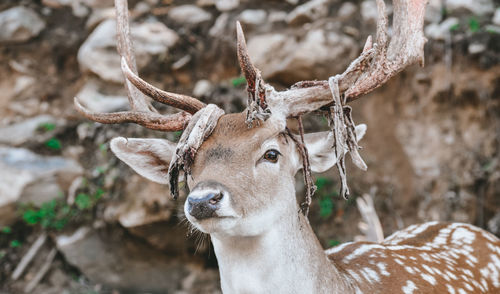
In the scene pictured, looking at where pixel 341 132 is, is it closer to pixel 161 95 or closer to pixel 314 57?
pixel 161 95

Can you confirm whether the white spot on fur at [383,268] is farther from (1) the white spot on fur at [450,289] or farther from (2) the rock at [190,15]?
(2) the rock at [190,15]

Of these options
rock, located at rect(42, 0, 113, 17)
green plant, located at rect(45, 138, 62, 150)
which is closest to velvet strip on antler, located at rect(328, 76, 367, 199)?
green plant, located at rect(45, 138, 62, 150)

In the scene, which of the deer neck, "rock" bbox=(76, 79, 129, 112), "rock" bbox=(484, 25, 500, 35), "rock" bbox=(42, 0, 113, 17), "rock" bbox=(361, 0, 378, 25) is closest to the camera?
the deer neck

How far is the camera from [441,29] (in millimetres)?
4930

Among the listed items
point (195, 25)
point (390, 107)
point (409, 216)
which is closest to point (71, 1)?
point (195, 25)

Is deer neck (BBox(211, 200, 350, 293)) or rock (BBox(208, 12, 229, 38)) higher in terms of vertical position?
deer neck (BBox(211, 200, 350, 293))

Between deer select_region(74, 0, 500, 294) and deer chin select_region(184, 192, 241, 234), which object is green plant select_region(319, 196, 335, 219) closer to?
deer select_region(74, 0, 500, 294)

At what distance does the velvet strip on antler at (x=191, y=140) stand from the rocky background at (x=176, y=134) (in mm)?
2871

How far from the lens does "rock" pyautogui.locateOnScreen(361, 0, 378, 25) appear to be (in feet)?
16.8

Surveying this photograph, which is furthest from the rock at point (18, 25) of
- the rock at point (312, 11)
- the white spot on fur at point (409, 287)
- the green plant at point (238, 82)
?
the white spot on fur at point (409, 287)

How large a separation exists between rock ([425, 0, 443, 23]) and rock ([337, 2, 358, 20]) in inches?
27.7

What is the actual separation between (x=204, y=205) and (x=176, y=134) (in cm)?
308

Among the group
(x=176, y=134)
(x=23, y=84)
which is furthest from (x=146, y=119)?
(x=23, y=84)

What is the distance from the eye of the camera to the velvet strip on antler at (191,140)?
87.0 inches
